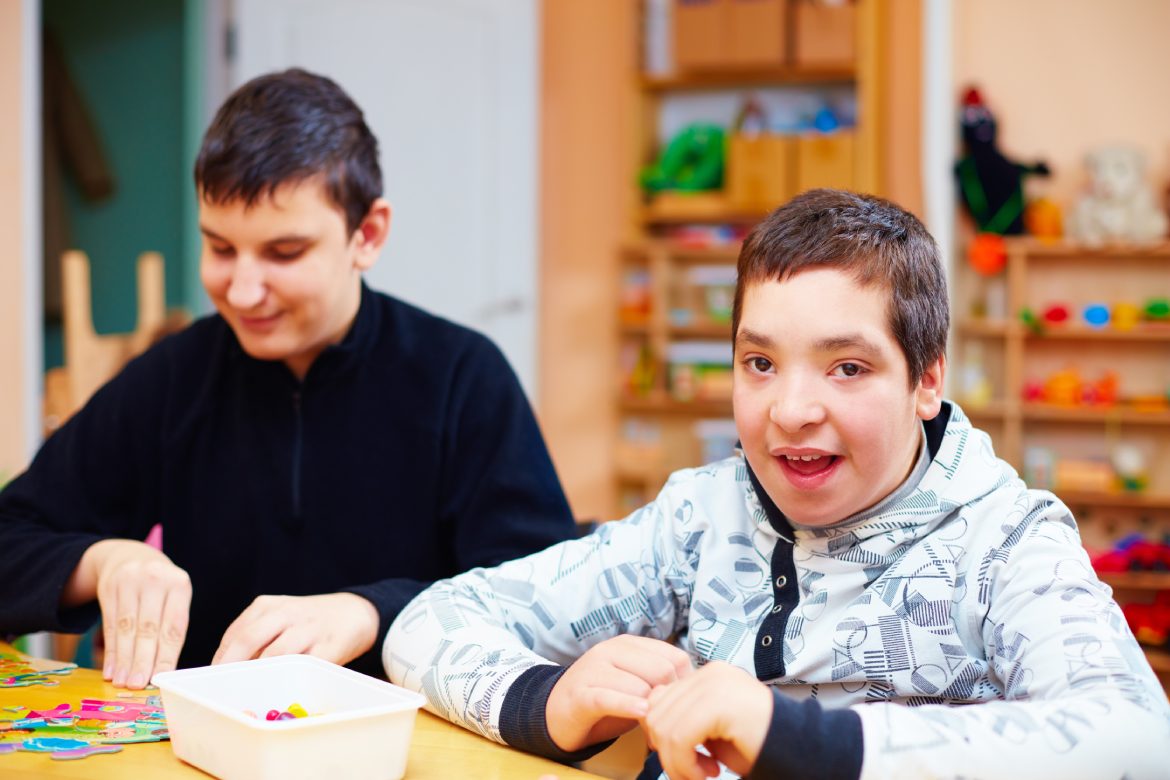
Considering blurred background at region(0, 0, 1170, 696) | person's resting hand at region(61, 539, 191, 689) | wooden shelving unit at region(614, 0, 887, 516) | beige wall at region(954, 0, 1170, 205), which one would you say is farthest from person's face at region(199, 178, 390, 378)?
beige wall at region(954, 0, 1170, 205)

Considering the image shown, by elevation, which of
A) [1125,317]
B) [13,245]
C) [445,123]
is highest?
[445,123]

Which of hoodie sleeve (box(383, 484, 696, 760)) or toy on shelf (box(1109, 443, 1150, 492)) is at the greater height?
hoodie sleeve (box(383, 484, 696, 760))

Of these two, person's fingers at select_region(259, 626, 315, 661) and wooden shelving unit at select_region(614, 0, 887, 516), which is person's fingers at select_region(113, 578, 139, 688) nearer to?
person's fingers at select_region(259, 626, 315, 661)

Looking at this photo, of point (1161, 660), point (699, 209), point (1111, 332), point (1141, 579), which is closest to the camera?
A: point (1161, 660)

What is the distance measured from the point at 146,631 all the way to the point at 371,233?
57 centimetres

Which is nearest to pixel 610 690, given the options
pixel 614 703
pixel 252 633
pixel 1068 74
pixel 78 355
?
pixel 614 703

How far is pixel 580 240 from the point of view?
468 cm

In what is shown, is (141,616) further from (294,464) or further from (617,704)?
(617,704)

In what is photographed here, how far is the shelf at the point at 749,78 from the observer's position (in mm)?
→ 4133

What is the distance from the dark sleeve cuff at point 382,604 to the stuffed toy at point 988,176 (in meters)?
3.14

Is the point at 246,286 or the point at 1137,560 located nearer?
the point at 246,286

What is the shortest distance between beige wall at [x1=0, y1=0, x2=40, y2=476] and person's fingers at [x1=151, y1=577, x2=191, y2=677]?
7.36 ft

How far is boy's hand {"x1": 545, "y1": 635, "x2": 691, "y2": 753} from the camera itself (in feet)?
3.00

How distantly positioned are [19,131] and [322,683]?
2.67m
